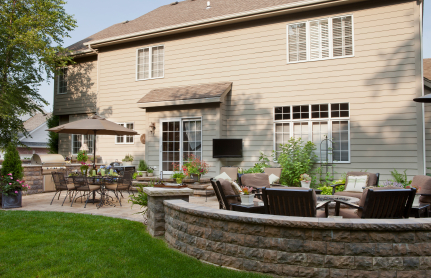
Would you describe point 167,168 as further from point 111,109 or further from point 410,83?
point 410,83

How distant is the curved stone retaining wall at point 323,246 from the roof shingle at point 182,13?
8.11 m

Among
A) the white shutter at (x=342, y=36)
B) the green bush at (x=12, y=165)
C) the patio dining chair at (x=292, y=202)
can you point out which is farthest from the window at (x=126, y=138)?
the patio dining chair at (x=292, y=202)

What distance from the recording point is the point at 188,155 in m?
10.6

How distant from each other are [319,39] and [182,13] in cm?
588

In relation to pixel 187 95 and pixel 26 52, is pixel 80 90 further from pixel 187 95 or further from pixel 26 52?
pixel 187 95

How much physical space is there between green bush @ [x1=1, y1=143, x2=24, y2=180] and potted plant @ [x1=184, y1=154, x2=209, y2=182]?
14.5 feet

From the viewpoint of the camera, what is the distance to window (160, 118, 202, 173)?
1049 cm

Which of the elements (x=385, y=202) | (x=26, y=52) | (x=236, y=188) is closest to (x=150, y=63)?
(x=26, y=52)

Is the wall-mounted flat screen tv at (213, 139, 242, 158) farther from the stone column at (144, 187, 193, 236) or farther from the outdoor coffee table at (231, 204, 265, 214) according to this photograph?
the stone column at (144, 187, 193, 236)

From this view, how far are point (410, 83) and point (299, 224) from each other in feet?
23.0

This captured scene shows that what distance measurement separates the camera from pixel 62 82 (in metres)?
14.7

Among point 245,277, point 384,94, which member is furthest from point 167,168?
point 245,277

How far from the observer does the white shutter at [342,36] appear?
9027mm

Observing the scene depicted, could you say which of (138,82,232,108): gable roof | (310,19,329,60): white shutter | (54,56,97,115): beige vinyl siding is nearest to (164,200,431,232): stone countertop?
(138,82,232,108): gable roof
